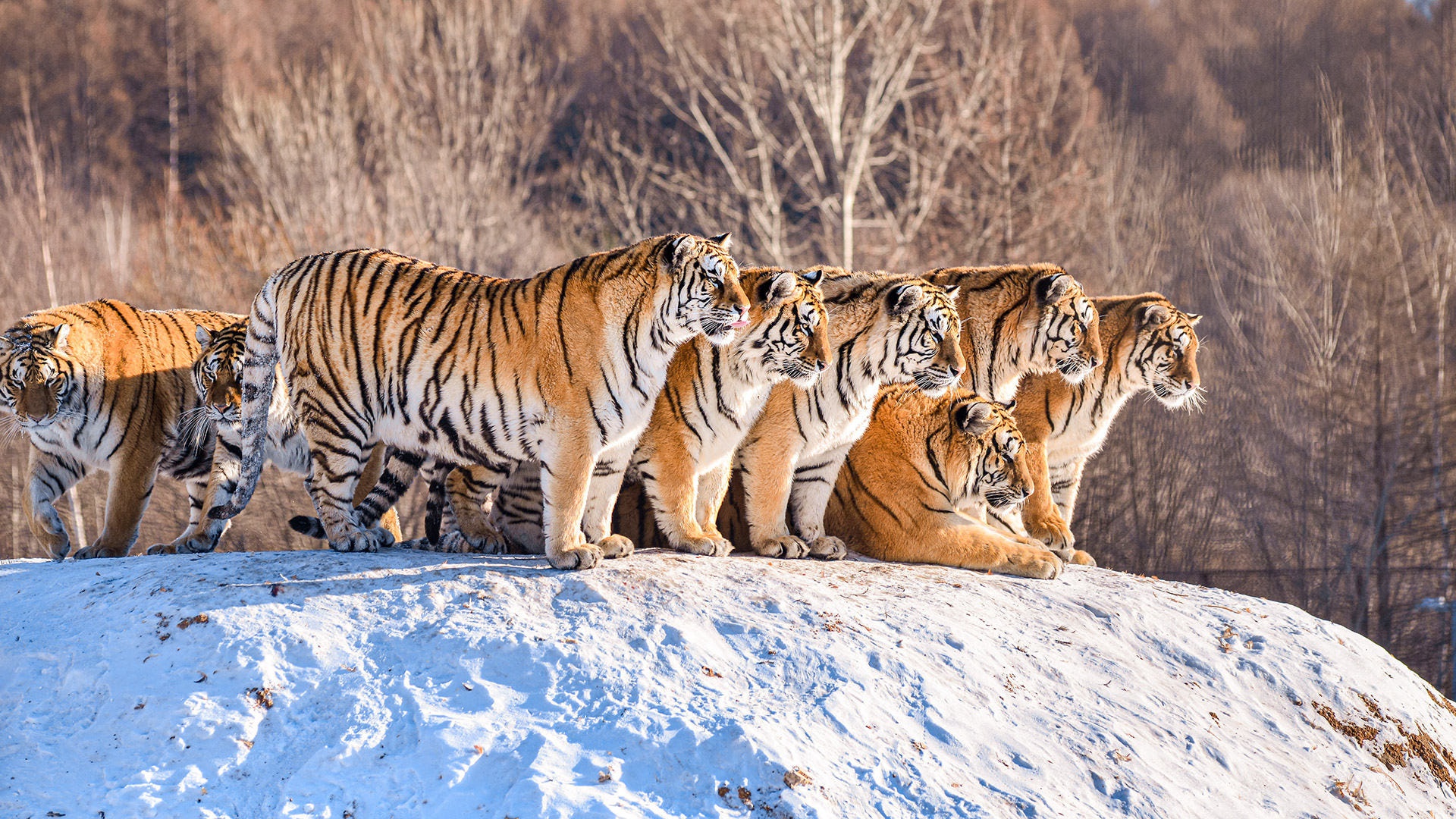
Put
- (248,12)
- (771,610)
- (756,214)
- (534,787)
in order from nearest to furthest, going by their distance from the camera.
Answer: (534,787) → (771,610) → (756,214) → (248,12)

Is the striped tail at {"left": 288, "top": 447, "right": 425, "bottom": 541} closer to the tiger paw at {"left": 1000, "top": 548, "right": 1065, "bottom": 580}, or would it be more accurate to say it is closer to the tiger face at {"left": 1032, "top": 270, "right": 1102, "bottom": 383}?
the tiger paw at {"left": 1000, "top": 548, "right": 1065, "bottom": 580}

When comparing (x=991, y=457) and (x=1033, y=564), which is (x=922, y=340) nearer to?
(x=991, y=457)

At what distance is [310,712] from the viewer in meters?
4.59

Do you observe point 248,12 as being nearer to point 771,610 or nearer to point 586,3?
point 586,3

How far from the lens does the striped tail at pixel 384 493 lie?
6500mm

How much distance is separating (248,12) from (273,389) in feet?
144

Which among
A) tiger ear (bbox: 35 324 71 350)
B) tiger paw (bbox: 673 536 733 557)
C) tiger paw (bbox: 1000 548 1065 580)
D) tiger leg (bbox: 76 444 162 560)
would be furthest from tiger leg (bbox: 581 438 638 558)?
tiger ear (bbox: 35 324 71 350)

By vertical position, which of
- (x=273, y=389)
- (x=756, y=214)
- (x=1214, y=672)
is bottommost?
(x=1214, y=672)

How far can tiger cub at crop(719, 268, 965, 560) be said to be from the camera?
649 cm

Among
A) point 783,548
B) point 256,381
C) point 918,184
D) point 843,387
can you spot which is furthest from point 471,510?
point 918,184

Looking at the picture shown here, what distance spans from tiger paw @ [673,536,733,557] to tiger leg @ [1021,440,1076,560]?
2.02 metres

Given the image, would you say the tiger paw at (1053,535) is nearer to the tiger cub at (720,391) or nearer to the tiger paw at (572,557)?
the tiger cub at (720,391)

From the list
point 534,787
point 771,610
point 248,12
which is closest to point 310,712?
point 534,787

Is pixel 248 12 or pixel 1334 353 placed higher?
pixel 248 12
